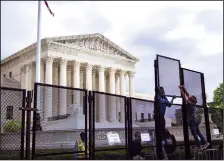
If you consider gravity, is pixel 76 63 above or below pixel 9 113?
above

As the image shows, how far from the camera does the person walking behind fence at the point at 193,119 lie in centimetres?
946

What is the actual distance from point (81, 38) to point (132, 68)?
575 inches

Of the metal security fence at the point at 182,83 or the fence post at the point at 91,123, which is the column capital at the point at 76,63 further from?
the fence post at the point at 91,123

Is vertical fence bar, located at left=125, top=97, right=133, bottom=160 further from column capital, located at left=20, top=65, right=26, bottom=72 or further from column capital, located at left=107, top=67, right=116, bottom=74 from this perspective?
column capital, located at left=107, top=67, right=116, bottom=74

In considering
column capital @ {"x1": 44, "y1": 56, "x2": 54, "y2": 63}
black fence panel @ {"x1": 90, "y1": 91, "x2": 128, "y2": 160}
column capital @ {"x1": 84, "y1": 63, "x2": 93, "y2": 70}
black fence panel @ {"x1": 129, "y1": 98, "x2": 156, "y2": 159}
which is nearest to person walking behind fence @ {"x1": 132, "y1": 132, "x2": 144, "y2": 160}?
black fence panel @ {"x1": 129, "y1": 98, "x2": 156, "y2": 159}

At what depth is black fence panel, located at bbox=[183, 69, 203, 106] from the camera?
988cm

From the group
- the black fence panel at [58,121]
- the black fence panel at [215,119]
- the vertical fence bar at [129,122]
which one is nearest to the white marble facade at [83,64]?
the black fence panel at [215,119]

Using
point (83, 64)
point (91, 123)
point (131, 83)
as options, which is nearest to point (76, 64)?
point (83, 64)

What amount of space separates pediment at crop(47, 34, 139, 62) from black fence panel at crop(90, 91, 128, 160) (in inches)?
1891

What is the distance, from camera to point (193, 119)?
9.50 metres

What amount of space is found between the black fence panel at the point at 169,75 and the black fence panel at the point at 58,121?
93.0 inches

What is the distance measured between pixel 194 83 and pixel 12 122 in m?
6.03

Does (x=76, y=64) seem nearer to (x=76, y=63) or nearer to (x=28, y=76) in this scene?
(x=76, y=63)

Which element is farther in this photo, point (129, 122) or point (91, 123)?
point (129, 122)
